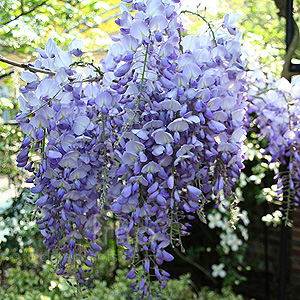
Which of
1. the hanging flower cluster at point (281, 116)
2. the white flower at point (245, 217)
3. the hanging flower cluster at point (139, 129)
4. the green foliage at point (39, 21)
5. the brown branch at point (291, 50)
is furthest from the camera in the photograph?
the white flower at point (245, 217)

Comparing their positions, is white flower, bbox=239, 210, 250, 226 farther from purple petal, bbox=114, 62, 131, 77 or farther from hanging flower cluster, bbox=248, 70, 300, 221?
purple petal, bbox=114, 62, 131, 77

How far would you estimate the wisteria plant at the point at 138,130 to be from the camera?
607 millimetres

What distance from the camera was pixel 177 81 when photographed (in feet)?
2.03

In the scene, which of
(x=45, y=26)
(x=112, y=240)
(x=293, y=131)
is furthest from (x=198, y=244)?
(x=45, y=26)

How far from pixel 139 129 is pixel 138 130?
0.7 inches

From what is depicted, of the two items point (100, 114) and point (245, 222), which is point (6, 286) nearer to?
point (245, 222)

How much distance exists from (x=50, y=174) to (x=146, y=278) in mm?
281

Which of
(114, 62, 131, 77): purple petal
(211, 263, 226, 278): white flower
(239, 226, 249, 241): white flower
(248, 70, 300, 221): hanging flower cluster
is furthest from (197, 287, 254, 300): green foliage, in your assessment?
(114, 62, 131, 77): purple petal

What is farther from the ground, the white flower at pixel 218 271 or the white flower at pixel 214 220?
the white flower at pixel 214 220

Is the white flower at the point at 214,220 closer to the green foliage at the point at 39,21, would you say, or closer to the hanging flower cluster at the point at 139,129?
the green foliage at the point at 39,21

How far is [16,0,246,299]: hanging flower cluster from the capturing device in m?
0.61

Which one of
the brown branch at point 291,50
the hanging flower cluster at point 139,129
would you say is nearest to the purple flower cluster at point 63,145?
the hanging flower cluster at point 139,129

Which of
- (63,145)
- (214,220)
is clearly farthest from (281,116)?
(214,220)

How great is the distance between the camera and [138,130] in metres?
0.60
